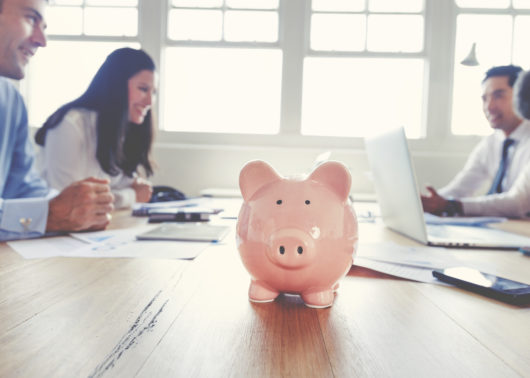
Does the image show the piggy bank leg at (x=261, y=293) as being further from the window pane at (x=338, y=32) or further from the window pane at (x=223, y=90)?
the window pane at (x=338, y=32)

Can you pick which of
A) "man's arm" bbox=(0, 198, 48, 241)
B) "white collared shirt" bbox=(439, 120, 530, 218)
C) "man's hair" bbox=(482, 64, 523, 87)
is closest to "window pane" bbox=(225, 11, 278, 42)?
"man's hair" bbox=(482, 64, 523, 87)

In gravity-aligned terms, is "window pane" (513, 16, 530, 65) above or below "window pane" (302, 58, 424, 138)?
above

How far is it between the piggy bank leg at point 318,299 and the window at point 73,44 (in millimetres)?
3042

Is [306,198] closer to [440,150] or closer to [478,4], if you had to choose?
[440,150]

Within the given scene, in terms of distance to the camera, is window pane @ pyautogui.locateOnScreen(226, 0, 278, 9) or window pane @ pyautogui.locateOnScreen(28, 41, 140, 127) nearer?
window pane @ pyautogui.locateOnScreen(226, 0, 278, 9)

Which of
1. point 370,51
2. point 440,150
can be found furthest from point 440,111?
point 370,51

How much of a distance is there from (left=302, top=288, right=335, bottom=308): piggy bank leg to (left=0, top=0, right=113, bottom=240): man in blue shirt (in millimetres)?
661

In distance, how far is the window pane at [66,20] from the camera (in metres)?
3.08

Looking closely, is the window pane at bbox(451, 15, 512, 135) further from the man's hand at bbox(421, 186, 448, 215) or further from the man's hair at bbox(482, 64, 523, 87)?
the man's hand at bbox(421, 186, 448, 215)

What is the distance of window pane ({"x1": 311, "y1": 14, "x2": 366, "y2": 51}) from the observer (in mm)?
2992

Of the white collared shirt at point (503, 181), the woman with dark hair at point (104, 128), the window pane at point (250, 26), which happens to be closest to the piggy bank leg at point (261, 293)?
the woman with dark hair at point (104, 128)

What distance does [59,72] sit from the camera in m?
3.16

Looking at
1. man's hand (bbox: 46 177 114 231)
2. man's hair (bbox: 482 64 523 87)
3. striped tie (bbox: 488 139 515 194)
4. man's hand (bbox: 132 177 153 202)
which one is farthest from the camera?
man's hair (bbox: 482 64 523 87)

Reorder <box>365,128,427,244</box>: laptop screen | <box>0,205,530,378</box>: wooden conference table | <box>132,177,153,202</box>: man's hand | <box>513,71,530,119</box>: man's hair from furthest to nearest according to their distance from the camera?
<box>513,71,530,119</box>: man's hair < <box>132,177,153,202</box>: man's hand < <box>365,128,427,244</box>: laptop screen < <box>0,205,530,378</box>: wooden conference table
